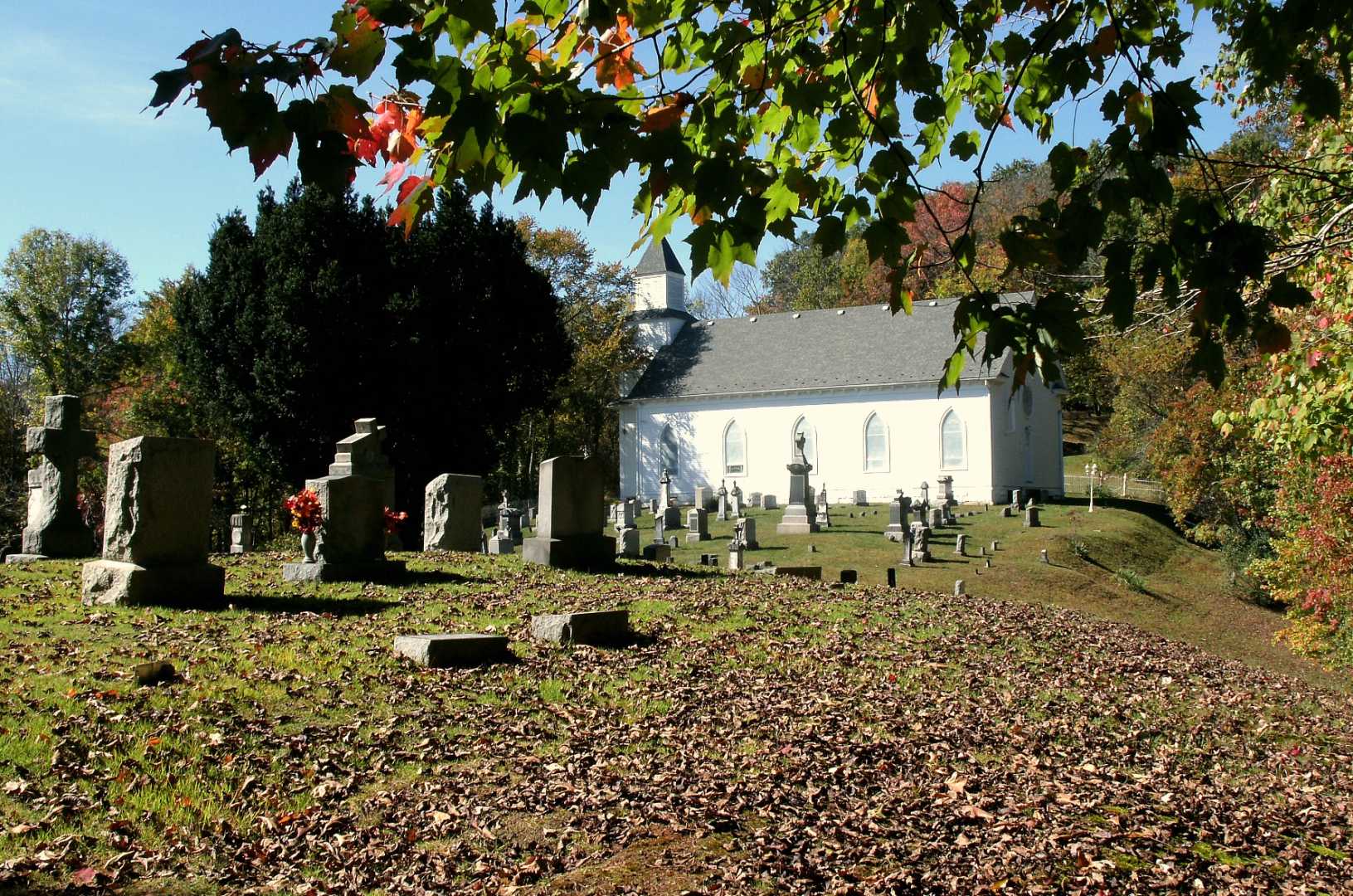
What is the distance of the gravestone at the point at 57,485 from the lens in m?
14.6

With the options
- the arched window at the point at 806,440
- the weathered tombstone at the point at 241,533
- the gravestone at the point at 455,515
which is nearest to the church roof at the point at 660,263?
the arched window at the point at 806,440

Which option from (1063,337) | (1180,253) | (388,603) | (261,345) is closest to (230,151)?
(1063,337)

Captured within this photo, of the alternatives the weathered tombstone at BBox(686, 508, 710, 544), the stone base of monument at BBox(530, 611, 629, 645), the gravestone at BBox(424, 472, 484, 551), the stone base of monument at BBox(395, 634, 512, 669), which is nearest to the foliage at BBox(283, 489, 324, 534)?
the stone base of monument at BBox(530, 611, 629, 645)

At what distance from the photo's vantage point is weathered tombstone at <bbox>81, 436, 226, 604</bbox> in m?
10.1

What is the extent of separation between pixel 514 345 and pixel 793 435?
52.6ft

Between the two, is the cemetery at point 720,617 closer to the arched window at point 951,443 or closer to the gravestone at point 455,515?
the gravestone at point 455,515

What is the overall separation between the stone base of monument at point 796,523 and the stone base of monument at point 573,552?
49.2ft

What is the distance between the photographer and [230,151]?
3416 millimetres

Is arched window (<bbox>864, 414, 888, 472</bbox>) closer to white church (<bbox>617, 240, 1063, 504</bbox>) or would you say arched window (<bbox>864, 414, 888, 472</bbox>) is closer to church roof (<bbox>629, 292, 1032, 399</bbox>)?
white church (<bbox>617, 240, 1063, 504</bbox>)

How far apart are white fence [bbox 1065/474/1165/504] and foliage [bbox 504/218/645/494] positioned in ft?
70.6

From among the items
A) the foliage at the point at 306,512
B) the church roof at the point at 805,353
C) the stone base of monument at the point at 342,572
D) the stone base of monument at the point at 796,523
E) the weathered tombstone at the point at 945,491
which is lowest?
the stone base of monument at the point at 342,572

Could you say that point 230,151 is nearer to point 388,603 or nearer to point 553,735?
point 553,735

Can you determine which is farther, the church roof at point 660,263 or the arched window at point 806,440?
the church roof at point 660,263

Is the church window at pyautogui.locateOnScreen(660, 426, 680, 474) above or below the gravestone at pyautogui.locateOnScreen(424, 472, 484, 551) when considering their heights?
above
